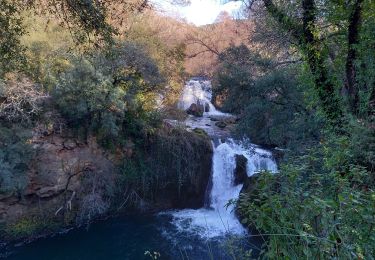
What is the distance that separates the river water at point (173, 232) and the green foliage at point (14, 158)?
209cm

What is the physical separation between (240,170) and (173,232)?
162 inches

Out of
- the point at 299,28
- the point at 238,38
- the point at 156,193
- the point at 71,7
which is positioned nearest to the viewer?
the point at 71,7

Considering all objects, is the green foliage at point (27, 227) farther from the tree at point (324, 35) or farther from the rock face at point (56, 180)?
the tree at point (324, 35)

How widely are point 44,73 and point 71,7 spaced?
28.4 feet

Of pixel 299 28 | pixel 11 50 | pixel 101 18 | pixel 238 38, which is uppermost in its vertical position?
pixel 238 38

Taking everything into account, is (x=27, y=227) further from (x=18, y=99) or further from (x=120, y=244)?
(x=18, y=99)

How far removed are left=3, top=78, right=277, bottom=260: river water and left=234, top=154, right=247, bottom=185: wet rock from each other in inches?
5.7

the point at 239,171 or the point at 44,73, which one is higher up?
the point at 44,73

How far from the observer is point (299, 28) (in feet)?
19.8

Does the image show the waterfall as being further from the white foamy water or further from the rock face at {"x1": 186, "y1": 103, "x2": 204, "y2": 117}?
the white foamy water

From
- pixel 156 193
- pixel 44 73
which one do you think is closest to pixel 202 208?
pixel 156 193

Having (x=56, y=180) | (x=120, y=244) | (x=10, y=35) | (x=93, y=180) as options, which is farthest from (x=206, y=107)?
(x=10, y=35)

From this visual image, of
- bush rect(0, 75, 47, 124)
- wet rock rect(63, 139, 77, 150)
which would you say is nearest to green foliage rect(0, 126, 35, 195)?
bush rect(0, 75, 47, 124)

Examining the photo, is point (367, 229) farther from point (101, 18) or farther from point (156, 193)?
point (156, 193)
